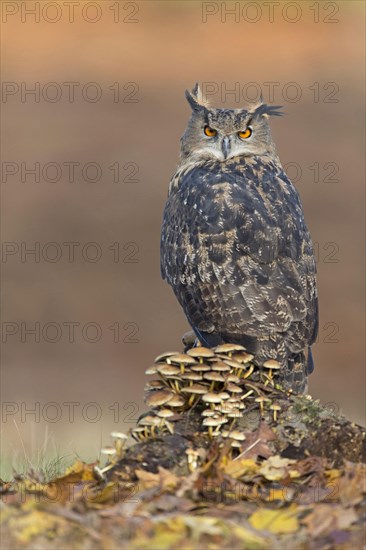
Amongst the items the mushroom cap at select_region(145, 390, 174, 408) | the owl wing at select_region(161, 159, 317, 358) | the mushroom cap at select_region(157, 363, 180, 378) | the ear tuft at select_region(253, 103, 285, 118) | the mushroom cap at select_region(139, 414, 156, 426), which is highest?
the ear tuft at select_region(253, 103, 285, 118)

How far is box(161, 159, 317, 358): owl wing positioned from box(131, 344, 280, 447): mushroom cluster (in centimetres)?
79

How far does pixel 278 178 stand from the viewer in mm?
8305

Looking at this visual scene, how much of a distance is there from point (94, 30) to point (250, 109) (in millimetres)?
30792

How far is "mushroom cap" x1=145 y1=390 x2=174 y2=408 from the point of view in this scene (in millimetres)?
6461

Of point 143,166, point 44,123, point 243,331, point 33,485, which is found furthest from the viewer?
point 44,123

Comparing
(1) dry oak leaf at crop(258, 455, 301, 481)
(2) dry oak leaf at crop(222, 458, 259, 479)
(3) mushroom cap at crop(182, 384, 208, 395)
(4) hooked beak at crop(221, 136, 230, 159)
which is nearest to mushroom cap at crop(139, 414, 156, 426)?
(3) mushroom cap at crop(182, 384, 208, 395)

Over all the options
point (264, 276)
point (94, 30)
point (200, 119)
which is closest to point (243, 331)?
point (264, 276)

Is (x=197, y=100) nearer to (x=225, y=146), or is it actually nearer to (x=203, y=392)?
(x=225, y=146)

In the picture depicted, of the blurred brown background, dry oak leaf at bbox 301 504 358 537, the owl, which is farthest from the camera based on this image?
the blurred brown background

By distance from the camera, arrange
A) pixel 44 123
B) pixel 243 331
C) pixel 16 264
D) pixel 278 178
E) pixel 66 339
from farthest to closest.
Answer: pixel 44 123 → pixel 16 264 → pixel 66 339 → pixel 278 178 → pixel 243 331

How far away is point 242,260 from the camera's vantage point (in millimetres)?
7781

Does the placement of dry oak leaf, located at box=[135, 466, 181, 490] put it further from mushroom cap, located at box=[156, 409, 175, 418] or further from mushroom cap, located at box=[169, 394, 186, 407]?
mushroom cap, located at box=[169, 394, 186, 407]

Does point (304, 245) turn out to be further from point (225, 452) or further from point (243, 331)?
point (225, 452)

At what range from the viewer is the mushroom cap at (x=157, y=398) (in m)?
6.46
